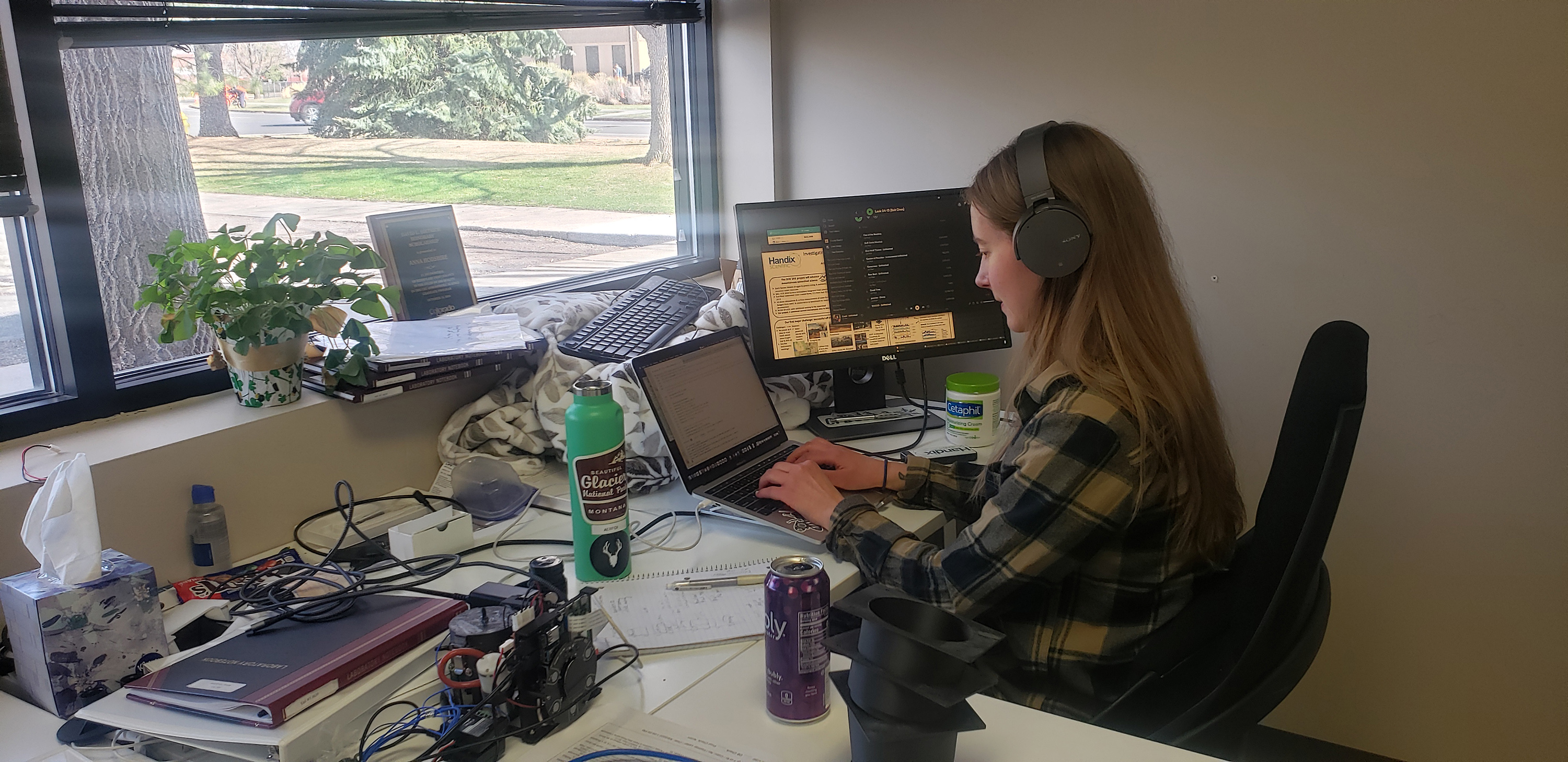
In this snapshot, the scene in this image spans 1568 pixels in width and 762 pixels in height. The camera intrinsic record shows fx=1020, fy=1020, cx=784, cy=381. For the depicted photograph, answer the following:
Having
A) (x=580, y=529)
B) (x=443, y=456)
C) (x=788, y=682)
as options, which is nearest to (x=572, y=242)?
(x=443, y=456)

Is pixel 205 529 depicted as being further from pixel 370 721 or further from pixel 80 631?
pixel 370 721

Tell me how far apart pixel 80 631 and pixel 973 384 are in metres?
1.41

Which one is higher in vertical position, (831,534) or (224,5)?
(224,5)

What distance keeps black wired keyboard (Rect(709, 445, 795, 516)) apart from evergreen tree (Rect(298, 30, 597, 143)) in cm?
99

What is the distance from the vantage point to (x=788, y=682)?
1.02m

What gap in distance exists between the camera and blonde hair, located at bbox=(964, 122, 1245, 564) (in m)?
1.23

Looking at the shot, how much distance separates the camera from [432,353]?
168cm

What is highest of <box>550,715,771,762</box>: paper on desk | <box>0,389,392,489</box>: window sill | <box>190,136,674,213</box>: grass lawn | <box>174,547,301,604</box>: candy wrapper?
<box>190,136,674,213</box>: grass lawn

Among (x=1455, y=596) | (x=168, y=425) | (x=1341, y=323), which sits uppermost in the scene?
(x=1341, y=323)

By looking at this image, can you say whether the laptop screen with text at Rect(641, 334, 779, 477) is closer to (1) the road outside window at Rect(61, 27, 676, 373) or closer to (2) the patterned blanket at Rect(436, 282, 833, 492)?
(2) the patterned blanket at Rect(436, 282, 833, 492)

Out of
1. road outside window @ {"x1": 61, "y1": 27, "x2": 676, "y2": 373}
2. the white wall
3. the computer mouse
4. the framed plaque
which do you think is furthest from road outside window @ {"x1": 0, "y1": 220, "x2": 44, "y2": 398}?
the white wall

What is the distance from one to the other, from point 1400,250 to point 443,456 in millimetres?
1777

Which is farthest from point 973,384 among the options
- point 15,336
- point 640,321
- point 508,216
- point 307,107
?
point 15,336

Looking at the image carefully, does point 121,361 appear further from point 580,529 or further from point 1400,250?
point 1400,250
